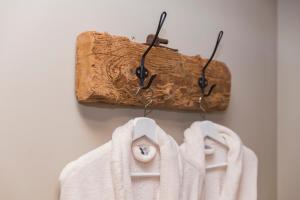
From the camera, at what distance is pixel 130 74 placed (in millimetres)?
957

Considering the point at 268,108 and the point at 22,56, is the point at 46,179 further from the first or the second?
the point at 268,108

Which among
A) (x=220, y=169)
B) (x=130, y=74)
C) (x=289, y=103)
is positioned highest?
(x=130, y=74)

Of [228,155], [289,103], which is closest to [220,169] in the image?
[228,155]

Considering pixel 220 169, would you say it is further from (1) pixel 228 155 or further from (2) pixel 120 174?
(2) pixel 120 174

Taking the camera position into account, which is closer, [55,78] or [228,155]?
[55,78]

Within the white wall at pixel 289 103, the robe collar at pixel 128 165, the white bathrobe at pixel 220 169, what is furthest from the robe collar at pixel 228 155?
the white wall at pixel 289 103

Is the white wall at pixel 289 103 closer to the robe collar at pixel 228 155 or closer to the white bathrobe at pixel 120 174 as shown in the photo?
the robe collar at pixel 228 155

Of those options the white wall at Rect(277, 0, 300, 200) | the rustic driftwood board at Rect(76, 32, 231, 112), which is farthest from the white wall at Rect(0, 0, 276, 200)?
the white wall at Rect(277, 0, 300, 200)

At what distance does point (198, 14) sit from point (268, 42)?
17.3 inches

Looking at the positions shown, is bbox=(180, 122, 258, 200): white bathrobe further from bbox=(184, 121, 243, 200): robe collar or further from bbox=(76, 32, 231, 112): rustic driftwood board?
bbox=(76, 32, 231, 112): rustic driftwood board

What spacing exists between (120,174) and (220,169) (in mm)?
417

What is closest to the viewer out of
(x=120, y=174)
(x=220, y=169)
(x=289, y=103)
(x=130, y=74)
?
(x=120, y=174)

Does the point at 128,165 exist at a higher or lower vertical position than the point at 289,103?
lower

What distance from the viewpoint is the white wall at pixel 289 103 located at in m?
1.50
